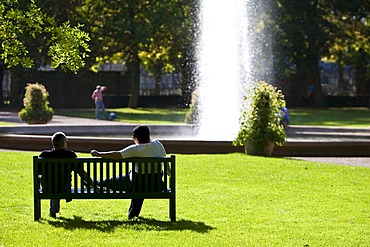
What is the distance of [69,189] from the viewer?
10719 millimetres

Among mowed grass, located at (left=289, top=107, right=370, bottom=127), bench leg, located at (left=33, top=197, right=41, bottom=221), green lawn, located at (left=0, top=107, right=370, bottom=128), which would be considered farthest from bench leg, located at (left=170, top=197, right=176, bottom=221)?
mowed grass, located at (left=289, top=107, right=370, bottom=127)

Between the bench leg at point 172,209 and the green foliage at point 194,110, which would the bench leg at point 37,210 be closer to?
the bench leg at point 172,209

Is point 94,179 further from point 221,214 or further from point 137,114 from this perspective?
point 137,114

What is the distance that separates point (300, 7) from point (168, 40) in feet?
26.3

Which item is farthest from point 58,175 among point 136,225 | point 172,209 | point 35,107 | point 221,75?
point 35,107

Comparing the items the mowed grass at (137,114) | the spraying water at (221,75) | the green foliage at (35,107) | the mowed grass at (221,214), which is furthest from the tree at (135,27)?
the mowed grass at (221,214)

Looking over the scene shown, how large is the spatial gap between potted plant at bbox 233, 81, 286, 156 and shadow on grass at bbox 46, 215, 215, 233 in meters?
9.01

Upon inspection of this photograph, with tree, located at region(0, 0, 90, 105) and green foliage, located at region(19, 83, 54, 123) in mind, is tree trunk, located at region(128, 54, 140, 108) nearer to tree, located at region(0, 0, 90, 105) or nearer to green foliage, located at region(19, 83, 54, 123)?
green foliage, located at region(19, 83, 54, 123)

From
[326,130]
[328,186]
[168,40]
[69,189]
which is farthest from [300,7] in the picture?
[69,189]

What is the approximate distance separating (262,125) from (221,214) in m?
8.53

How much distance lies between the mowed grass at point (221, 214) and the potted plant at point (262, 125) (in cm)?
296

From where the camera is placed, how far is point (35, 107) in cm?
3347

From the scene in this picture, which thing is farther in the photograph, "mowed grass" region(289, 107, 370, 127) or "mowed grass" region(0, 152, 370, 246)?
"mowed grass" region(289, 107, 370, 127)

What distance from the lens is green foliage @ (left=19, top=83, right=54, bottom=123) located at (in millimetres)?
33031
